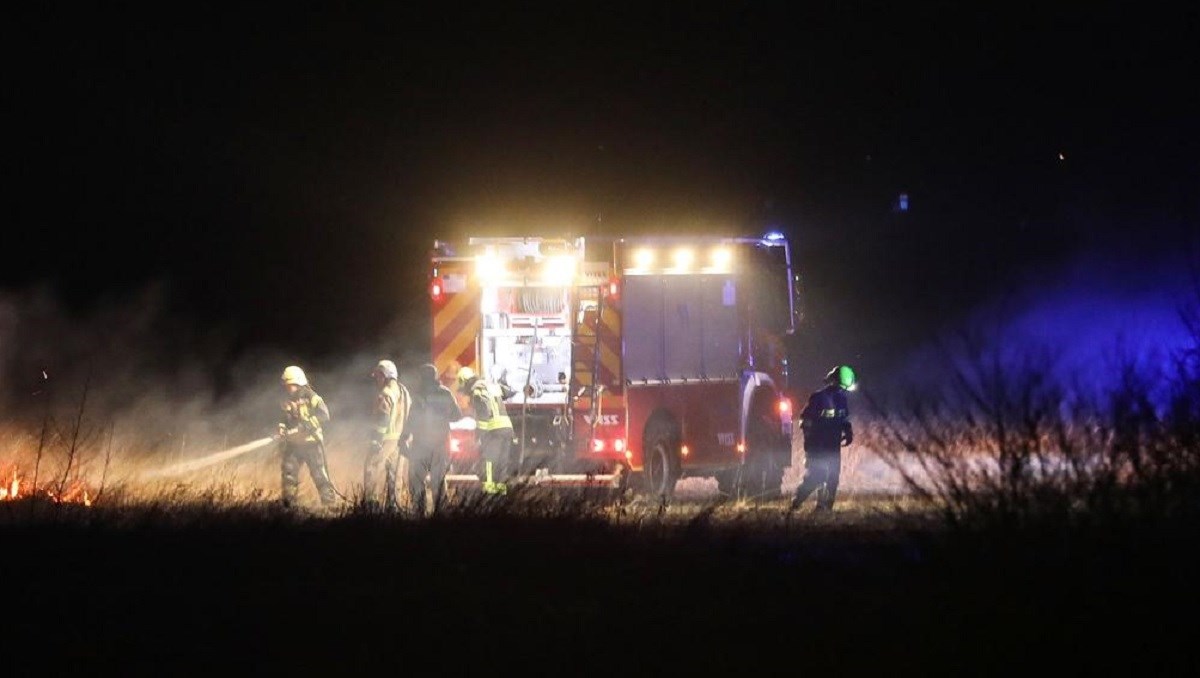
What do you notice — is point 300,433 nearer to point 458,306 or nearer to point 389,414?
point 389,414

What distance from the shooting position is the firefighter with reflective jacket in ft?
50.9

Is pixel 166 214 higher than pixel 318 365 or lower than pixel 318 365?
higher

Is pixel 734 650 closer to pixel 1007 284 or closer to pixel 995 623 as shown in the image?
pixel 995 623

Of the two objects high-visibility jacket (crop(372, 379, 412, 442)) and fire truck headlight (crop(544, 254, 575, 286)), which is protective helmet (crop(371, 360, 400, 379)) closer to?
high-visibility jacket (crop(372, 379, 412, 442))

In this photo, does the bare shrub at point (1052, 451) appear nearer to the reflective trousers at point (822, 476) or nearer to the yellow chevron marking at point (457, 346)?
the reflective trousers at point (822, 476)

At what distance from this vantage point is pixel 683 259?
16391mm

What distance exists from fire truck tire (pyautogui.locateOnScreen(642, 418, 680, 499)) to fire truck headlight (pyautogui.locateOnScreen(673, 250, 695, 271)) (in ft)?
5.23

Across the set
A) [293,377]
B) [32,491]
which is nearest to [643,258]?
[293,377]

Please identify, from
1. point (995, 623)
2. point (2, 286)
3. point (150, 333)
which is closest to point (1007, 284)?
point (150, 333)

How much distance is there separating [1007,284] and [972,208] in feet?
22.5

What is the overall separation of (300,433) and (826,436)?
17.0 ft

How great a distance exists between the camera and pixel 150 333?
29672 millimetres

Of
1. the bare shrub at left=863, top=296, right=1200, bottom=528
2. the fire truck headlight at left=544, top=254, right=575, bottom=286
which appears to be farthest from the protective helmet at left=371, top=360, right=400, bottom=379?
the bare shrub at left=863, top=296, right=1200, bottom=528

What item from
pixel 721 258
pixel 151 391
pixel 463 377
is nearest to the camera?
pixel 463 377
